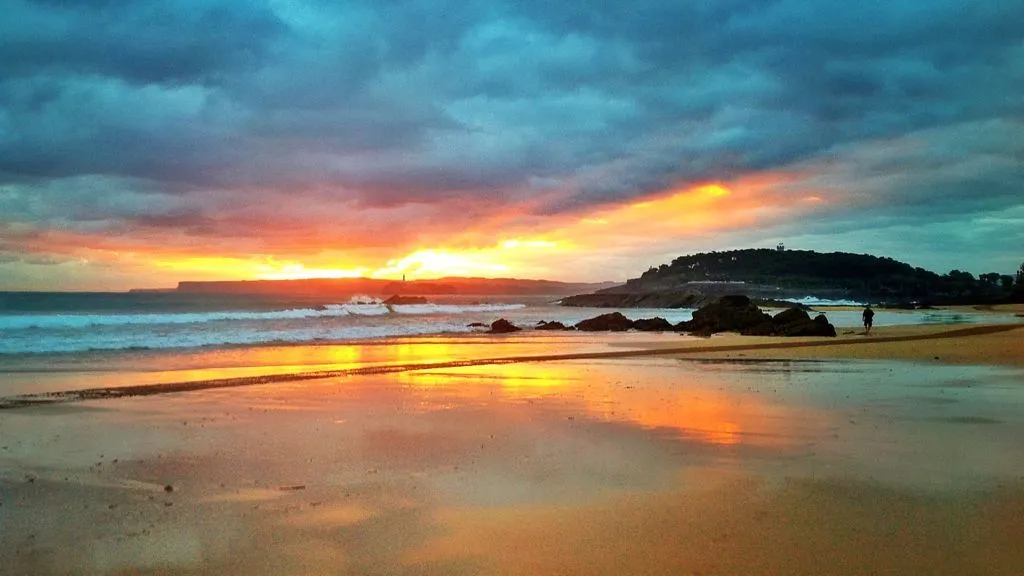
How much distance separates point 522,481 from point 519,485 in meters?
0.17

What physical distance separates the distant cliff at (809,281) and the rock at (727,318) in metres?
60.7

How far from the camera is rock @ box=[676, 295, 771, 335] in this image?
135 ft

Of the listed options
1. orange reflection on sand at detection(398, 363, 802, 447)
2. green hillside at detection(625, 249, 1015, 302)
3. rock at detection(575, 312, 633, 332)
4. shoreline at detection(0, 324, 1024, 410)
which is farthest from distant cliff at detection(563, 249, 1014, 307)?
orange reflection on sand at detection(398, 363, 802, 447)

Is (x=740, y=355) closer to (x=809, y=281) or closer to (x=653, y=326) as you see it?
(x=653, y=326)

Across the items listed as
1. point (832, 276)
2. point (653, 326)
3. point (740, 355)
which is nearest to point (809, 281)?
point (832, 276)

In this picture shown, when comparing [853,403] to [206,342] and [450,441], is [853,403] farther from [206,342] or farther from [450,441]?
[206,342]

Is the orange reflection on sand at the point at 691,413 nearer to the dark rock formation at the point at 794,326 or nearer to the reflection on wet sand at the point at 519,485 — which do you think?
the reflection on wet sand at the point at 519,485

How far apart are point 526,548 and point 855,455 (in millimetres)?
5065

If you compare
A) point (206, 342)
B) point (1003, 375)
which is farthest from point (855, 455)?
point (206, 342)

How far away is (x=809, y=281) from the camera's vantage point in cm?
15788

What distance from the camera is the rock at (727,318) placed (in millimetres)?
41062

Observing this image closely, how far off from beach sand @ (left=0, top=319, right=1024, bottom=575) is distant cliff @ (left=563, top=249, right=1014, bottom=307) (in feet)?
310

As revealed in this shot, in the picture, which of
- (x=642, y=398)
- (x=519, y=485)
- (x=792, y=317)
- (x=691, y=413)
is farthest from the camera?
(x=792, y=317)

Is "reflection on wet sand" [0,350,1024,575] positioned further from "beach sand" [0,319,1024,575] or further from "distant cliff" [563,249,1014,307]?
"distant cliff" [563,249,1014,307]
